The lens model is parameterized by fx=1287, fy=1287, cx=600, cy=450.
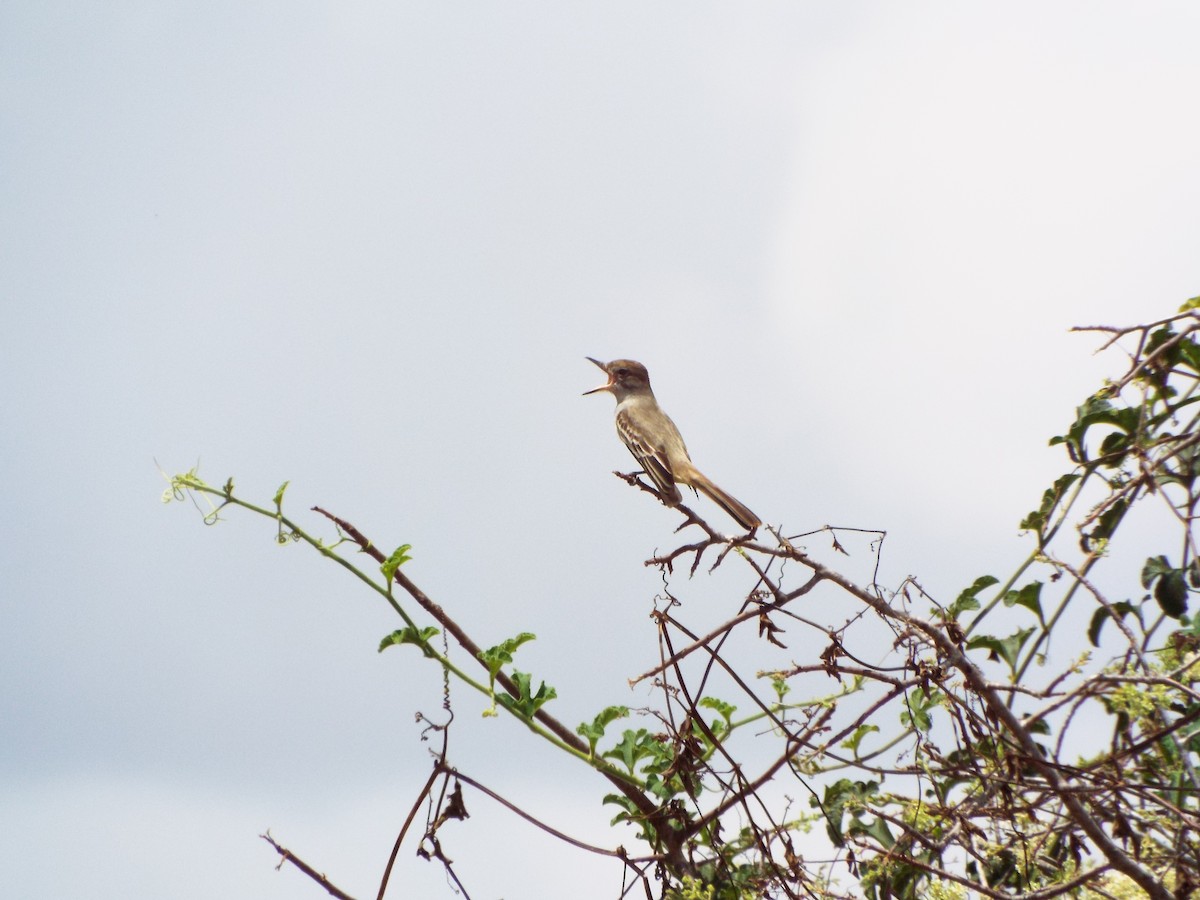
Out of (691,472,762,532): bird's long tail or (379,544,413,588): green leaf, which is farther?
(691,472,762,532): bird's long tail

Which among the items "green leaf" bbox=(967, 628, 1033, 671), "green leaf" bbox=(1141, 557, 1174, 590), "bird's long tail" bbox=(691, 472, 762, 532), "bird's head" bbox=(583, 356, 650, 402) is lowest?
"green leaf" bbox=(967, 628, 1033, 671)

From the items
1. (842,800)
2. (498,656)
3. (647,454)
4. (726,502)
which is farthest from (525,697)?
(647,454)

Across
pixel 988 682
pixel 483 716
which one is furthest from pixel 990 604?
pixel 483 716

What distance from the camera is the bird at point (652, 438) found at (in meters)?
7.50

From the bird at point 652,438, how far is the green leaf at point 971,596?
2.63 m

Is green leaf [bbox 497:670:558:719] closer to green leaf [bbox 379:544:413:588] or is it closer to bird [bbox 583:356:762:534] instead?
green leaf [bbox 379:544:413:588]

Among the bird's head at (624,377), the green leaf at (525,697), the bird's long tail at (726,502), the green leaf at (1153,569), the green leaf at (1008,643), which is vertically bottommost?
the green leaf at (525,697)

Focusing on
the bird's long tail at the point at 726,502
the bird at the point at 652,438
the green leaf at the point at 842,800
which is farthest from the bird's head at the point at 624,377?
the green leaf at the point at 842,800

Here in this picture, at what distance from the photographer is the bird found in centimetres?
750

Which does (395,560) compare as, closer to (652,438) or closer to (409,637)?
(409,637)

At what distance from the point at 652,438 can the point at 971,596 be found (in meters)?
5.29

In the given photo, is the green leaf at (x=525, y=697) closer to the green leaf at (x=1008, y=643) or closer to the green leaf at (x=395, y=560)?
the green leaf at (x=395, y=560)

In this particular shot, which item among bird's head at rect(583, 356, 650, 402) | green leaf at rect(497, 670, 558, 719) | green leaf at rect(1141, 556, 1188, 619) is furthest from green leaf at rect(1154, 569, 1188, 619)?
bird's head at rect(583, 356, 650, 402)

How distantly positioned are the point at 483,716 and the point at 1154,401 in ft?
7.45
